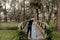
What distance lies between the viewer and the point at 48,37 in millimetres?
12445

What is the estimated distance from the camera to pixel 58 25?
781 inches

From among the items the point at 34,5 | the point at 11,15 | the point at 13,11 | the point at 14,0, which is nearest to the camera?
the point at 34,5

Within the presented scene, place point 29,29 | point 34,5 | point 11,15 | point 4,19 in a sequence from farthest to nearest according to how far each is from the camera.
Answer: point 4,19
point 11,15
point 34,5
point 29,29

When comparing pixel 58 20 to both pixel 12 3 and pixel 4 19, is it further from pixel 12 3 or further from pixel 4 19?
pixel 4 19

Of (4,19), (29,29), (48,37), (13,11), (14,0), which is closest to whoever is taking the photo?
(48,37)

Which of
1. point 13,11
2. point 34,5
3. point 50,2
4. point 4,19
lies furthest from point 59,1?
point 4,19

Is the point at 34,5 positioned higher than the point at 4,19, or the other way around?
the point at 34,5

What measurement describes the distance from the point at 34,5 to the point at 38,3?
3.90 ft

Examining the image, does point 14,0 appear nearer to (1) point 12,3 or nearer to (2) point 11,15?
(1) point 12,3

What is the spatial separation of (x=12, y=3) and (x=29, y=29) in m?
20.5

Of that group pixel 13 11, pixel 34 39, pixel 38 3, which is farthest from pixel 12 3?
pixel 34 39

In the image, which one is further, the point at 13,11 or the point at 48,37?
the point at 13,11

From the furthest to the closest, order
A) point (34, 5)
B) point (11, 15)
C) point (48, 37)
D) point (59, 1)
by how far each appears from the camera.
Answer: point (11, 15) < point (34, 5) < point (59, 1) < point (48, 37)

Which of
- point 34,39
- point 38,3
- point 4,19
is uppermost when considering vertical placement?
point 38,3
